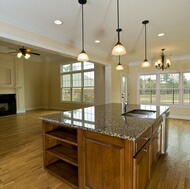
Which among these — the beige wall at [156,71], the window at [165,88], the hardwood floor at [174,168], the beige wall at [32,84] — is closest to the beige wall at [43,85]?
the beige wall at [32,84]

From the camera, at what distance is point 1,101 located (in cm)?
655

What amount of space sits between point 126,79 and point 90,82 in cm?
196

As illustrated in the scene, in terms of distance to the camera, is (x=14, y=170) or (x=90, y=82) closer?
(x=14, y=170)

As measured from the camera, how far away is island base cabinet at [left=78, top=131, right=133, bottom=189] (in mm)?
1363

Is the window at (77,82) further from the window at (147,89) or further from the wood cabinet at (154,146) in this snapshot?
the wood cabinet at (154,146)

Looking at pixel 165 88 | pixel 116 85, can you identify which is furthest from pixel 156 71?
pixel 116 85

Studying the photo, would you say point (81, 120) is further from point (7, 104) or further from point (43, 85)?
point (43, 85)

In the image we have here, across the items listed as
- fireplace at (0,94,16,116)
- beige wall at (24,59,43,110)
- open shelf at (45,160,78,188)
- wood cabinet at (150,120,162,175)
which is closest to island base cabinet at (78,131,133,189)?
open shelf at (45,160,78,188)

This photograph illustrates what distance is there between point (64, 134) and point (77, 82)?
19.5ft

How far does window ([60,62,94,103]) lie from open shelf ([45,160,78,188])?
502cm

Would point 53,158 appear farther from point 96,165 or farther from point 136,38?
point 136,38

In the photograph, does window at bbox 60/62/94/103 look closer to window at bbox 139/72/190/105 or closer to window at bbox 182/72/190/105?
window at bbox 139/72/190/105

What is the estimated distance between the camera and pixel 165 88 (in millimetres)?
6414

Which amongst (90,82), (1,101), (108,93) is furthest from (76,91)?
(1,101)
